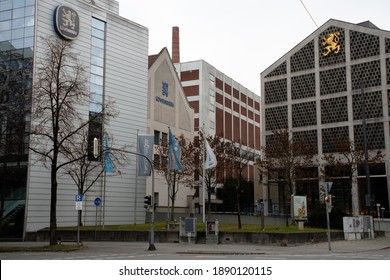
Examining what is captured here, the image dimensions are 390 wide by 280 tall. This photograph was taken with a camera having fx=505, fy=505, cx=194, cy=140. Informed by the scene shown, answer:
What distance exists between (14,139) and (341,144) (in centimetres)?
3478

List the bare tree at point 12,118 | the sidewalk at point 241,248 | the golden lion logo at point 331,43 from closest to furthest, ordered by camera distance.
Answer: the sidewalk at point 241,248
the bare tree at point 12,118
the golden lion logo at point 331,43

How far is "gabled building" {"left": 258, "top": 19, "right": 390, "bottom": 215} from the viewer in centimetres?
7100

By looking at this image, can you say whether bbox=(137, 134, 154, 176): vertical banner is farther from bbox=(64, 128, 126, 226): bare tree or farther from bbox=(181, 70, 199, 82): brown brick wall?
bbox=(181, 70, 199, 82): brown brick wall

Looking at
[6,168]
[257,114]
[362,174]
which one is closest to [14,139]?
[6,168]

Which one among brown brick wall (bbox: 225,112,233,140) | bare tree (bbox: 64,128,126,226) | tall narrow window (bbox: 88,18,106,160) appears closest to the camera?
bare tree (bbox: 64,128,126,226)

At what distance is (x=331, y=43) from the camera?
254 feet

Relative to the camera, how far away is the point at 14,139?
33.1 m

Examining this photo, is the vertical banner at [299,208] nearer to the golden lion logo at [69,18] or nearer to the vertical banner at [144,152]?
the vertical banner at [144,152]

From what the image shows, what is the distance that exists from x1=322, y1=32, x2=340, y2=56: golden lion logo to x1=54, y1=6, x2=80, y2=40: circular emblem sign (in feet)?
136

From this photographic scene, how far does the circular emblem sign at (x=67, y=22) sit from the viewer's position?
49531 mm

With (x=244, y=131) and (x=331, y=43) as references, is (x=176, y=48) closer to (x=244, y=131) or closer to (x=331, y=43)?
(x=244, y=131)

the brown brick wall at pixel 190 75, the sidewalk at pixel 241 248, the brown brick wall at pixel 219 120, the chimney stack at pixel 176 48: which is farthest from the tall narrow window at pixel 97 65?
the brown brick wall at pixel 219 120

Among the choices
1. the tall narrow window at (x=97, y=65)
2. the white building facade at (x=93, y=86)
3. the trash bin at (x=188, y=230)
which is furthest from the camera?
the tall narrow window at (x=97, y=65)

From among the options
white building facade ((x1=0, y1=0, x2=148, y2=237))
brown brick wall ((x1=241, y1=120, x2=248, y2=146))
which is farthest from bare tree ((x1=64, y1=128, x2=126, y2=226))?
brown brick wall ((x1=241, y1=120, x2=248, y2=146))
